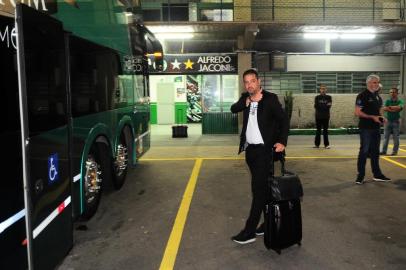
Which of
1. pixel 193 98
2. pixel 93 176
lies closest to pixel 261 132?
pixel 93 176

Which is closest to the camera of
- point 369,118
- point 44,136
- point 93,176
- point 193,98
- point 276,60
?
point 44,136

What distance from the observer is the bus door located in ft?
10.4

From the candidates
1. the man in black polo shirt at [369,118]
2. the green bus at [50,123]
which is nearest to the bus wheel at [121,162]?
the green bus at [50,123]

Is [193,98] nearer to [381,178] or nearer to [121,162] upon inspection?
[121,162]

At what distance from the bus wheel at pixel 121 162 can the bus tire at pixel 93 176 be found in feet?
2.14

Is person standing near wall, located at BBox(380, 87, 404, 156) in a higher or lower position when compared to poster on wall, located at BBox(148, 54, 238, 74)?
lower

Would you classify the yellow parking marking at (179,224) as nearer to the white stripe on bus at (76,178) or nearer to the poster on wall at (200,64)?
the white stripe on bus at (76,178)

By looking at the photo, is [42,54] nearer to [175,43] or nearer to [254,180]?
[254,180]

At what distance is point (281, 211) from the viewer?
180 inches

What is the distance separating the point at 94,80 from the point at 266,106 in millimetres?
2674

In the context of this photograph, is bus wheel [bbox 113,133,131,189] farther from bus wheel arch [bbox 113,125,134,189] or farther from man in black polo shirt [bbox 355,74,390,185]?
man in black polo shirt [bbox 355,74,390,185]

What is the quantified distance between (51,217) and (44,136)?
0.74 meters

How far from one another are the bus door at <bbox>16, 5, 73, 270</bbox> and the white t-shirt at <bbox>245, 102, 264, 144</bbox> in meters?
1.93

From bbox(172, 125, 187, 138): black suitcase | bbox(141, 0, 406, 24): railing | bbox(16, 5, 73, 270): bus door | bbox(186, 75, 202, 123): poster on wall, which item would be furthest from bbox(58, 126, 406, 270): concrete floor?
bbox(186, 75, 202, 123): poster on wall
